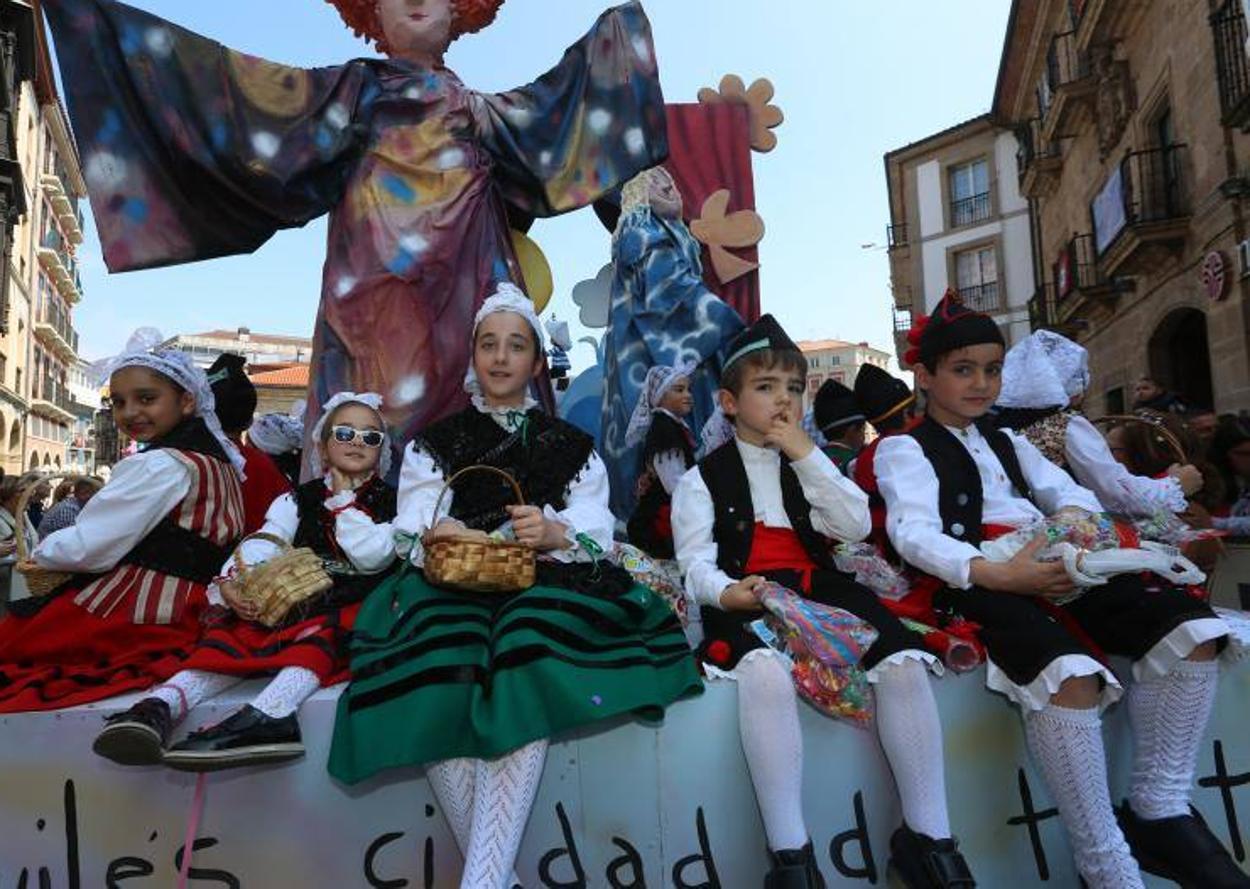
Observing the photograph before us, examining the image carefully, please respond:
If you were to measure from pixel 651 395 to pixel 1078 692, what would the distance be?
1970 mm

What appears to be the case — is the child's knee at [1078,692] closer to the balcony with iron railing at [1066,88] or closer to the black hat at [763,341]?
→ the black hat at [763,341]

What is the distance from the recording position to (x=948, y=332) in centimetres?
225

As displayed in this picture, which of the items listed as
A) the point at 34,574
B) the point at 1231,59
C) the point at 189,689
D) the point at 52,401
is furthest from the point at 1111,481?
the point at 52,401

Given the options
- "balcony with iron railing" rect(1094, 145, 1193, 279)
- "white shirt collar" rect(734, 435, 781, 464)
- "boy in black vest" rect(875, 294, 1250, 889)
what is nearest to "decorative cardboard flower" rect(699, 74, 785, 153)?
"boy in black vest" rect(875, 294, 1250, 889)

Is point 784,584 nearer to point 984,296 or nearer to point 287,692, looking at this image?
point 287,692

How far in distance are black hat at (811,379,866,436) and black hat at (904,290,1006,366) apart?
1.50 meters

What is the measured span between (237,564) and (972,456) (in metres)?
1.92

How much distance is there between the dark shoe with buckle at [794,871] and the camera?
1.58m

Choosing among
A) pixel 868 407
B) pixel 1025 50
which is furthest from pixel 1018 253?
pixel 868 407

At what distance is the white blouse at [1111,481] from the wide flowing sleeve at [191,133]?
8.69ft

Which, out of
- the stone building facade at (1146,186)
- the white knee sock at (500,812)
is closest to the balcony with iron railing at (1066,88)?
the stone building facade at (1146,186)

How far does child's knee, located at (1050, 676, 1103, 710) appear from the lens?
172 cm

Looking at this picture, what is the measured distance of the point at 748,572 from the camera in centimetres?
206

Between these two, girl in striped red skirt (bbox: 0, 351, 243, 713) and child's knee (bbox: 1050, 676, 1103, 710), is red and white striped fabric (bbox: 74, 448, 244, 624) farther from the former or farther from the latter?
child's knee (bbox: 1050, 676, 1103, 710)
